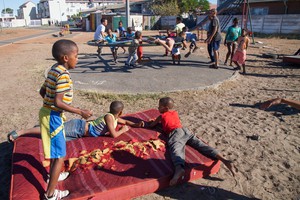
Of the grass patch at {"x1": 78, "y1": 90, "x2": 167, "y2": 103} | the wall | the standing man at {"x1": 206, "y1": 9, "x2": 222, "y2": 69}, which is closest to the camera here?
the grass patch at {"x1": 78, "y1": 90, "x2": 167, "y2": 103}

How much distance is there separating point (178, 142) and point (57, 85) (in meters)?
1.84

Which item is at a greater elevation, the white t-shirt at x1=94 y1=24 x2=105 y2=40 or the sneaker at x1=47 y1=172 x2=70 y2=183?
the white t-shirt at x1=94 y1=24 x2=105 y2=40

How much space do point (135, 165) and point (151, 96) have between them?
10.9ft

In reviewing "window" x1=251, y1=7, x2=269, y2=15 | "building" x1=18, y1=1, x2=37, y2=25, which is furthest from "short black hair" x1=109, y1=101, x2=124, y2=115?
"building" x1=18, y1=1, x2=37, y2=25

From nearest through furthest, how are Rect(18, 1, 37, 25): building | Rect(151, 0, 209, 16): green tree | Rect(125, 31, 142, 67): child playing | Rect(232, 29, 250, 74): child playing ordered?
Rect(232, 29, 250, 74): child playing < Rect(125, 31, 142, 67): child playing < Rect(151, 0, 209, 16): green tree < Rect(18, 1, 37, 25): building

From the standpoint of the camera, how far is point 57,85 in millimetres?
2365

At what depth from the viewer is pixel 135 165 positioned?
10.5 feet

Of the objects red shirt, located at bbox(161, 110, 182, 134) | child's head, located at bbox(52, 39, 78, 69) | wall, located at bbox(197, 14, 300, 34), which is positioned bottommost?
red shirt, located at bbox(161, 110, 182, 134)

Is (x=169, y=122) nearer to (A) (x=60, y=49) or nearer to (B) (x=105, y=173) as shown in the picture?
(B) (x=105, y=173)

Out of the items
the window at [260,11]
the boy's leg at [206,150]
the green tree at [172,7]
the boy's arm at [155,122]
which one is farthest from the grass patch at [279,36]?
the boy's leg at [206,150]

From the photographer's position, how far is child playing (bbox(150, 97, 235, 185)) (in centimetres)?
314

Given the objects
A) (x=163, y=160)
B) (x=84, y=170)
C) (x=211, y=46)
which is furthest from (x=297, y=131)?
(x=211, y=46)

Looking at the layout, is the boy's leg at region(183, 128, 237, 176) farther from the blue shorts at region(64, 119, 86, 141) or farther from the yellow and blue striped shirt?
the yellow and blue striped shirt

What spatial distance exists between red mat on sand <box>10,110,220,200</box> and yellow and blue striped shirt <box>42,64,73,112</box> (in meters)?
0.93
